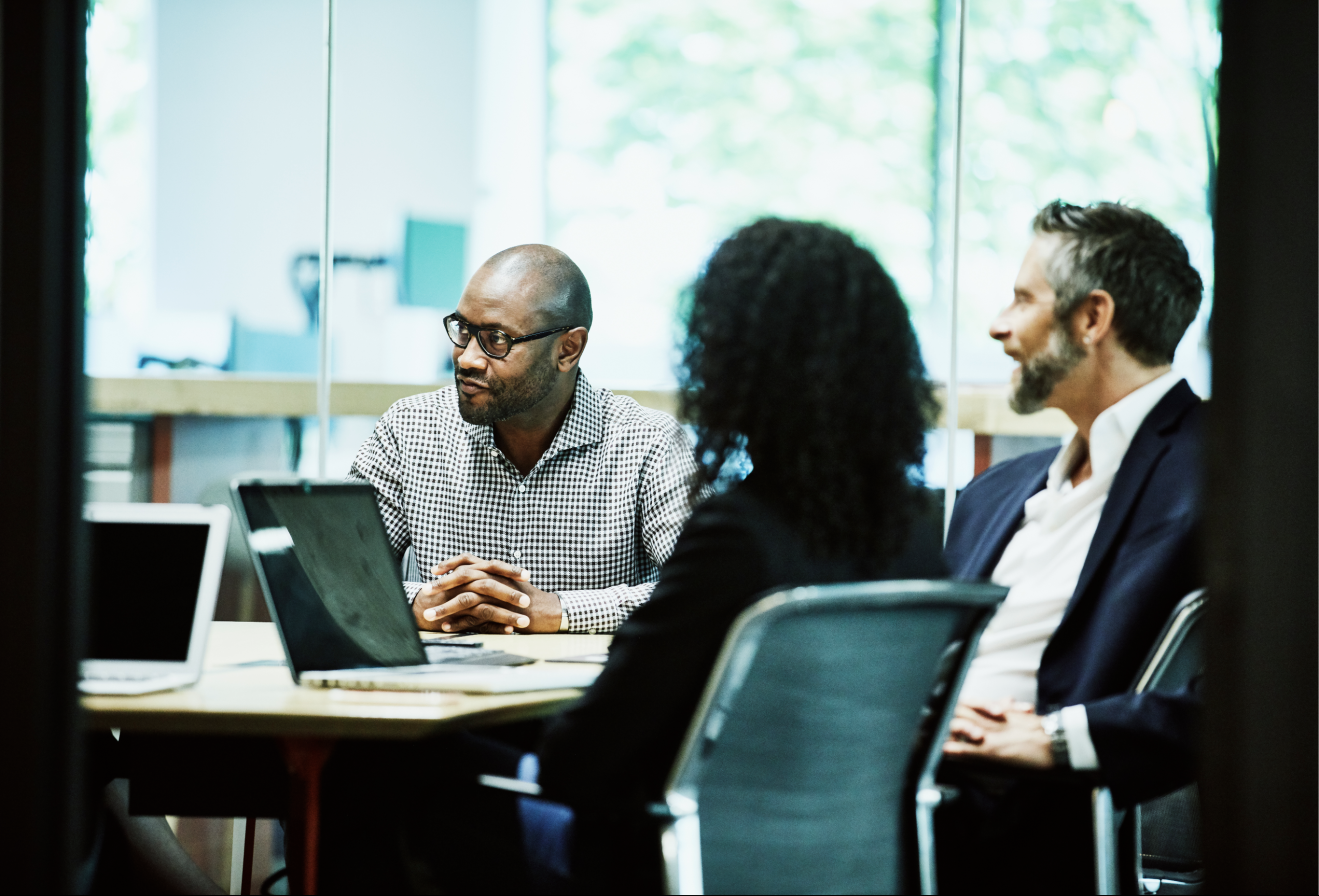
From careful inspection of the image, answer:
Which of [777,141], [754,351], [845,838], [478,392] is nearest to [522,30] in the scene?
[777,141]

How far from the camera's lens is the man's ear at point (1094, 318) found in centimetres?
210

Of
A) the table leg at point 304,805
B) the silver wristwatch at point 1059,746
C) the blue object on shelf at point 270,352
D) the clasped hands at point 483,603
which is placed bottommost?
the table leg at point 304,805

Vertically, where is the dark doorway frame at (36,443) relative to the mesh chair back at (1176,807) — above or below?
above

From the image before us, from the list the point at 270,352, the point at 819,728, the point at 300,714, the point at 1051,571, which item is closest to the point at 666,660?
the point at 819,728

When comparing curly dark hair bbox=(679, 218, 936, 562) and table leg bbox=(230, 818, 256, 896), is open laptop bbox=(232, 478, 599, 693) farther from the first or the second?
table leg bbox=(230, 818, 256, 896)

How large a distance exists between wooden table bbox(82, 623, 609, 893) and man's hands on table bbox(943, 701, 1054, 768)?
53 cm

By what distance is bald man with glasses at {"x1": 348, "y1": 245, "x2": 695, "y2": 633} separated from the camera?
8.43 ft

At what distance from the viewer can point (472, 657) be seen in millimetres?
1924

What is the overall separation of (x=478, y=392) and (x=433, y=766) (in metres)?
0.98

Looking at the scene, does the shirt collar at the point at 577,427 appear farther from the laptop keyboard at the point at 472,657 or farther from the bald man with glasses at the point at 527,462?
the laptop keyboard at the point at 472,657

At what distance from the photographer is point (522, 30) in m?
5.90

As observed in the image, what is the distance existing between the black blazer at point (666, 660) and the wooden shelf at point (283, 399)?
7.36ft

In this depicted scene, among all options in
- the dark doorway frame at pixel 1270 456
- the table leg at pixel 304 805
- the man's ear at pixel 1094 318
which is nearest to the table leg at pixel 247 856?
the table leg at pixel 304 805

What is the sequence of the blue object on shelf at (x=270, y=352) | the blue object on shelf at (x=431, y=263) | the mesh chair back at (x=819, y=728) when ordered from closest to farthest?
the mesh chair back at (x=819, y=728), the blue object on shelf at (x=270, y=352), the blue object on shelf at (x=431, y=263)
